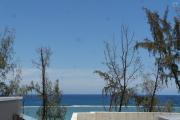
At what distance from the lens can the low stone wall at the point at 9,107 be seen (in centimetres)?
798

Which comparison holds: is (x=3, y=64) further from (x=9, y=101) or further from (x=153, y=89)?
(x=9, y=101)

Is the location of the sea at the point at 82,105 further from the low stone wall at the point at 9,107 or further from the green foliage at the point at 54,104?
the low stone wall at the point at 9,107

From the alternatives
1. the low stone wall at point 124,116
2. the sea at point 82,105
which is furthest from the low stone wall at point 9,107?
the sea at point 82,105

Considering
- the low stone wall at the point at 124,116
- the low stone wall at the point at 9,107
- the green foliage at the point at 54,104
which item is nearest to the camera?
the low stone wall at the point at 9,107

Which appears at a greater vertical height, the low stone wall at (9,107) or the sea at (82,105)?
the low stone wall at (9,107)

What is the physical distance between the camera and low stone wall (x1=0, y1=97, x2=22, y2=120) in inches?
314

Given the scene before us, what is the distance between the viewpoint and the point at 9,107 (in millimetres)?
8609

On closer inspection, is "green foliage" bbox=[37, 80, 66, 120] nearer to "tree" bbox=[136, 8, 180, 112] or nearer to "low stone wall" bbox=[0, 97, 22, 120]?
"tree" bbox=[136, 8, 180, 112]

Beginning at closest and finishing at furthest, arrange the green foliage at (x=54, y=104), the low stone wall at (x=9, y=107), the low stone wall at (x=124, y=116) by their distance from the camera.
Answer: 1. the low stone wall at (x=9, y=107)
2. the low stone wall at (x=124, y=116)
3. the green foliage at (x=54, y=104)

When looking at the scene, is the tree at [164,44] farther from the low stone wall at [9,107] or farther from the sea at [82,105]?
the low stone wall at [9,107]

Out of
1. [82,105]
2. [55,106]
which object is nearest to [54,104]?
[55,106]

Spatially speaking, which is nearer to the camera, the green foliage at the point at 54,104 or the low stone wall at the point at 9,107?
the low stone wall at the point at 9,107

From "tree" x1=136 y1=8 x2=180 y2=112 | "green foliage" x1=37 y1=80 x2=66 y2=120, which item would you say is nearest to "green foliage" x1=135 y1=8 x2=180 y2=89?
"tree" x1=136 y1=8 x2=180 y2=112

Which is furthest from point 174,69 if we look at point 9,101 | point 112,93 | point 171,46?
point 9,101
